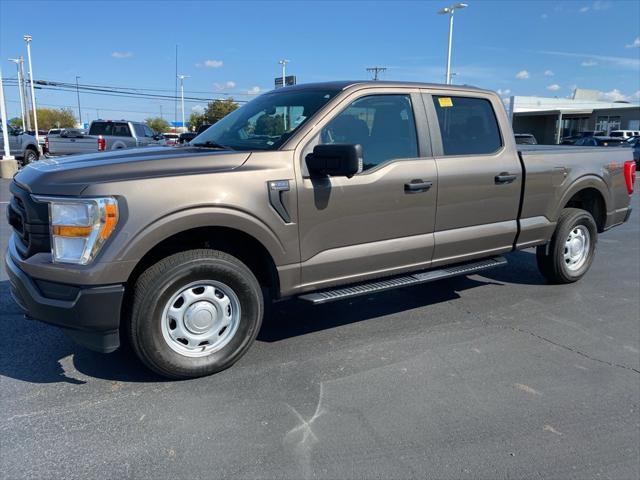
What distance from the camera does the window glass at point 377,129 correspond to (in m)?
3.97

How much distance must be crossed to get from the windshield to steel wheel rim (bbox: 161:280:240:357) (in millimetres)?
1107

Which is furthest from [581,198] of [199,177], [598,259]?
A: [199,177]

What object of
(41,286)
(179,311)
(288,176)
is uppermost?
(288,176)

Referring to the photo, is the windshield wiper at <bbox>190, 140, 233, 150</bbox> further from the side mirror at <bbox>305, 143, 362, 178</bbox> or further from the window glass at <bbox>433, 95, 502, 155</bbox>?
the window glass at <bbox>433, 95, 502, 155</bbox>

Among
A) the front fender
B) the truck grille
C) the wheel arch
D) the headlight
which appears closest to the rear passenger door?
the wheel arch

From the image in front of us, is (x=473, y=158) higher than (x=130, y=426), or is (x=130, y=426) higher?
(x=473, y=158)

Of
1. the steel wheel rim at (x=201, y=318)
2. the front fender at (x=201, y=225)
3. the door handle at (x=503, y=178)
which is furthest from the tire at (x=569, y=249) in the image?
the steel wheel rim at (x=201, y=318)

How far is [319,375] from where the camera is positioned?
11.8ft

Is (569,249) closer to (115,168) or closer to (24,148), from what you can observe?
(115,168)

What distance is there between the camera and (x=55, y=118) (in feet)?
327

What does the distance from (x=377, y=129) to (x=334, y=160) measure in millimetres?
862

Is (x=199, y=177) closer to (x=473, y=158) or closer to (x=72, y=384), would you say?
(x=72, y=384)

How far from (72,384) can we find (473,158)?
365 cm

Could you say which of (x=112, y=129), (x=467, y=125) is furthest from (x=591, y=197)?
(x=112, y=129)
